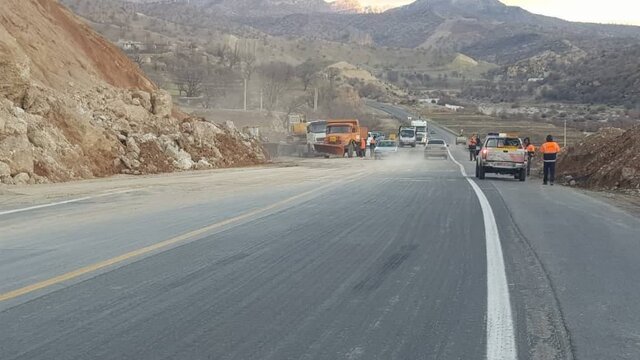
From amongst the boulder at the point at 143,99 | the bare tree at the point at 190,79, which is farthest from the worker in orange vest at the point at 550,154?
the bare tree at the point at 190,79

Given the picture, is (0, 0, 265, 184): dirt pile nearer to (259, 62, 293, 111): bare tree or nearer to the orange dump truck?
the orange dump truck

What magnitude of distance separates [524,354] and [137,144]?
25.9m

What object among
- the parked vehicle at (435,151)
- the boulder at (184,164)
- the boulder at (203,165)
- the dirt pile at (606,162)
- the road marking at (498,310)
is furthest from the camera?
the parked vehicle at (435,151)

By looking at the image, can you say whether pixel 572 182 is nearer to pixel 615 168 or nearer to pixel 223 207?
pixel 615 168

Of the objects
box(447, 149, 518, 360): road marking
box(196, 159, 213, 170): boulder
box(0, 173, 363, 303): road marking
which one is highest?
box(447, 149, 518, 360): road marking

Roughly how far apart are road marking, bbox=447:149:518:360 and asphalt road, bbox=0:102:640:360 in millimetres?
58

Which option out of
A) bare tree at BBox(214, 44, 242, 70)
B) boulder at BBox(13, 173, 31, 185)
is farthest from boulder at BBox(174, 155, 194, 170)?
bare tree at BBox(214, 44, 242, 70)

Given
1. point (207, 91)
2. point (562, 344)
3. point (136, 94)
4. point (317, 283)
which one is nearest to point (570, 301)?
point (562, 344)

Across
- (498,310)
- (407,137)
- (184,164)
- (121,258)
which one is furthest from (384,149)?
(498,310)

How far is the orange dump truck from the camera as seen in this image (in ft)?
161

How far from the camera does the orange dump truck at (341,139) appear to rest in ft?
161

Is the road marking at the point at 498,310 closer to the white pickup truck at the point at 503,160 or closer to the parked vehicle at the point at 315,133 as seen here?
the white pickup truck at the point at 503,160

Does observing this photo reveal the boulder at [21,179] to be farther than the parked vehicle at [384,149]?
No

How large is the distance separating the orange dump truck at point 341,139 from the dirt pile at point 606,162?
17489mm
